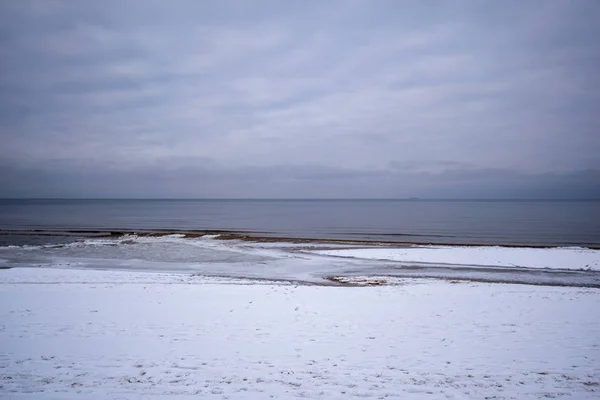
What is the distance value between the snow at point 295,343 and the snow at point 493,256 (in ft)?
32.0

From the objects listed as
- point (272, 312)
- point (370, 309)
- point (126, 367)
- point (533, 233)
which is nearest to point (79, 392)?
point (126, 367)

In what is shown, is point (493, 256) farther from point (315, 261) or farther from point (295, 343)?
point (295, 343)

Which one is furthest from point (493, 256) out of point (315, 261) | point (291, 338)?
point (291, 338)

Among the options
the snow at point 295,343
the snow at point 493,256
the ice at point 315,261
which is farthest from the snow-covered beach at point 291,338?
the snow at point 493,256

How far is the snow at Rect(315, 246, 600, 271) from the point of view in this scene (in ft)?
79.4

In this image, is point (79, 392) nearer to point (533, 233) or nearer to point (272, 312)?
point (272, 312)

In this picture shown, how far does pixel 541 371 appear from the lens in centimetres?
779

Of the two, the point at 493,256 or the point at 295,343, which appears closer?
the point at 295,343

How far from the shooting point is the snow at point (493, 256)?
79.4 ft

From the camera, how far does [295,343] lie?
934 cm

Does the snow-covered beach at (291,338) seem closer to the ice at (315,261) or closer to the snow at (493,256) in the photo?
the ice at (315,261)

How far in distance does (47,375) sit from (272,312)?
20.5 ft

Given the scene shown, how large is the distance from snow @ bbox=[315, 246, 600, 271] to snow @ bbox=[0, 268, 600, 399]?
9.75m

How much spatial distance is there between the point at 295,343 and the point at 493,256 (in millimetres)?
22894
